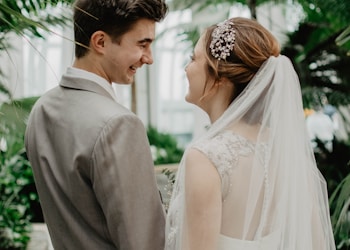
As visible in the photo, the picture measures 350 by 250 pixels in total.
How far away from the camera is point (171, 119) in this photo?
8.64 metres

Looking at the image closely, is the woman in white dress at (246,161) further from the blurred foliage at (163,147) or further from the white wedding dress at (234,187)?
the blurred foliage at (163,147)

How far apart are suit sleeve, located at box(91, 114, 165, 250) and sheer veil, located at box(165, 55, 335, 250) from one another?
252 mm

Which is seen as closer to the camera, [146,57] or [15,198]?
[146,57]

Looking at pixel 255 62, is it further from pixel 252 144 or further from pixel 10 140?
pixel 10 140

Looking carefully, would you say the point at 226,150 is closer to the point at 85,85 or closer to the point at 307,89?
the point at 85,85

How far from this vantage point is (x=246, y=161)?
1948 millimetres

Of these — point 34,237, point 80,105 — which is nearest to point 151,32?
point 80,105

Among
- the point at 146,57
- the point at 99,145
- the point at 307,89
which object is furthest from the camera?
the point at 307,89

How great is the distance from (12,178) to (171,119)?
3.21m

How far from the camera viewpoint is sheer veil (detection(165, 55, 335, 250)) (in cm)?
195

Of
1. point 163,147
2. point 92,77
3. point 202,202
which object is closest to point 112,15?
point 92,77

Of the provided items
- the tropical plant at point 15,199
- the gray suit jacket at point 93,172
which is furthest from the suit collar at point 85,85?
the tropical plant at point 15,199

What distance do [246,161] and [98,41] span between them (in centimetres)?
60

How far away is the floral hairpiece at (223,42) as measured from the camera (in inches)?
80.9
